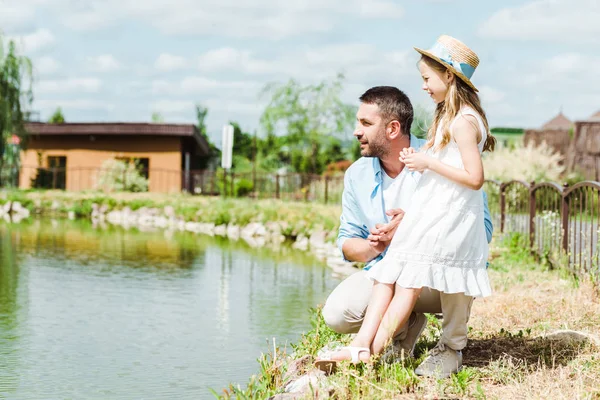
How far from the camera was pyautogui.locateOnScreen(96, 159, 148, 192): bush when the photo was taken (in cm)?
2752

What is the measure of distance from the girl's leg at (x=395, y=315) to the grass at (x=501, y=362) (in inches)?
4.7

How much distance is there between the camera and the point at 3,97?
26.0 meters

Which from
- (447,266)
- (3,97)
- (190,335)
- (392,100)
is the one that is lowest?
(190,335)

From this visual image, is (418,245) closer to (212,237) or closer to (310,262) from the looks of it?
(310,262)

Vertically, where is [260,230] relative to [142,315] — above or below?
above

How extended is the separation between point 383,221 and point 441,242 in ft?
1.72

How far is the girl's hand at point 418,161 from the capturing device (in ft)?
A: 12.2

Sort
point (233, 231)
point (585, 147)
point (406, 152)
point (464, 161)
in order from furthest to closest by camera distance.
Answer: point (585, 147), point (233, 231), point (406, 152), point (464, 161)

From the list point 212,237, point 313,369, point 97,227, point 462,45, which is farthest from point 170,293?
point 97,227

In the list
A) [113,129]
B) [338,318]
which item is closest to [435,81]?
[338,318]

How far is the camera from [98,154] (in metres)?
29.6

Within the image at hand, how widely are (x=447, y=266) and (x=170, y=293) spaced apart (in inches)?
214

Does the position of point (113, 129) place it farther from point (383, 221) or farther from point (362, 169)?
point (383, 221)

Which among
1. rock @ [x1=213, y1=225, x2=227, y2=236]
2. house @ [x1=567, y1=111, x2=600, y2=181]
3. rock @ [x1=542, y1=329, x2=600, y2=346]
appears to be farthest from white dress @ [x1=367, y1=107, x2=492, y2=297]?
house @ [x1=567, y1=111, x2=600, y2=181]
